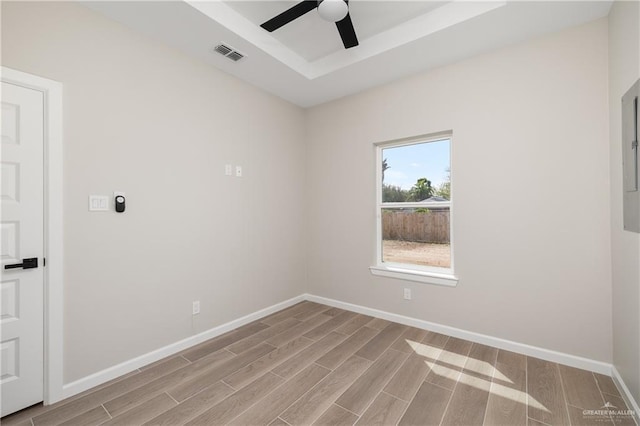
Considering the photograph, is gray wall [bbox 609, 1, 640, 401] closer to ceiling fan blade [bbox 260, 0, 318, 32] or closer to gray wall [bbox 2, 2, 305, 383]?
ceiling fan blade [bbox 260, 0, 318, 32]

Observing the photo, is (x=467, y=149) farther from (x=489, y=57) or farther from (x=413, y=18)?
(x=413, y=18)

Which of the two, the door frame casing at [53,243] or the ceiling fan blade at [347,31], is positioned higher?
the ceiling fan blade at [347,31]

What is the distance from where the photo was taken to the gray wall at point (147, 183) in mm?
1996

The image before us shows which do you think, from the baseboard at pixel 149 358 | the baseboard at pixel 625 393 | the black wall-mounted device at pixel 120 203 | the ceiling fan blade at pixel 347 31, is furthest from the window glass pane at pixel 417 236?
the black wall-mounted device at pixel 120 203

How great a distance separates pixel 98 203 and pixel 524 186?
139 inches

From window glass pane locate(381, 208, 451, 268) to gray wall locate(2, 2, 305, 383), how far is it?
58.1 inches

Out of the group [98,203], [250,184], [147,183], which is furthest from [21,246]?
[250,184]

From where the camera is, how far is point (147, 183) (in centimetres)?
241

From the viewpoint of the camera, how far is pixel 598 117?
86.8 inches

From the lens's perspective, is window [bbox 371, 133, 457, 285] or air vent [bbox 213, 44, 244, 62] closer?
air vent [bbox 213, 44, 244, 62]

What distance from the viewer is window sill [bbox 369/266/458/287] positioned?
9.47 feet

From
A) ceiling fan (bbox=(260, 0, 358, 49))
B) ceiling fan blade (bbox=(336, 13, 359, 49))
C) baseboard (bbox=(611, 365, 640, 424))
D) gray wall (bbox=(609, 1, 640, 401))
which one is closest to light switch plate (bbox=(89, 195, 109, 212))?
ceiling fan (bbox=(260, 0, 358, 49))

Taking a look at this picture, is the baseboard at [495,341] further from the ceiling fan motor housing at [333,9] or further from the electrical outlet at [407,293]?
the ceiling fan motor housing at [333,9]

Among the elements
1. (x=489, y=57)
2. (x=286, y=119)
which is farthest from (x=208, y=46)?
(x=489, y=57)
